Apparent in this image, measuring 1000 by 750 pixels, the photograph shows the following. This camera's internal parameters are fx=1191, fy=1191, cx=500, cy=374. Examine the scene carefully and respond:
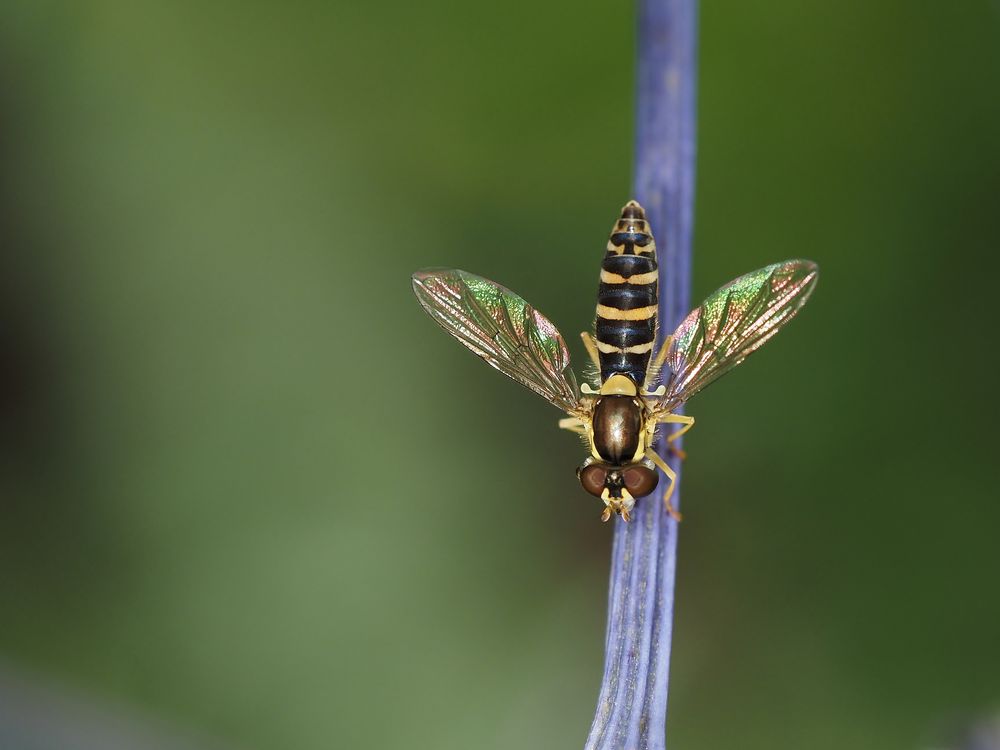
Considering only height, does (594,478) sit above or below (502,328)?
below

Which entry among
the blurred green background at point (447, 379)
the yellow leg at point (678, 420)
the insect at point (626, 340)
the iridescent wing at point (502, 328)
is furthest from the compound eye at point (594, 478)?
the blurred green background at point (447, 379)

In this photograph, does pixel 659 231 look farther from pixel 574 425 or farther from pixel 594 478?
pixel 574 425

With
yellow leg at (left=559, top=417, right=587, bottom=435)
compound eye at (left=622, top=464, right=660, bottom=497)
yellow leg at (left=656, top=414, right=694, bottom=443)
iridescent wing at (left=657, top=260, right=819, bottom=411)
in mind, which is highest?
iridescent wing at (left=657, top=260, right=819, bottom=411)

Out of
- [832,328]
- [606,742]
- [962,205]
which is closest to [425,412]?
[832,328]

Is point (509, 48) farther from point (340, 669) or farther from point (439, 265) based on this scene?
point (340, 669)

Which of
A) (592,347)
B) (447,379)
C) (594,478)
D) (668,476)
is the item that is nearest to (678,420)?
(668,476)

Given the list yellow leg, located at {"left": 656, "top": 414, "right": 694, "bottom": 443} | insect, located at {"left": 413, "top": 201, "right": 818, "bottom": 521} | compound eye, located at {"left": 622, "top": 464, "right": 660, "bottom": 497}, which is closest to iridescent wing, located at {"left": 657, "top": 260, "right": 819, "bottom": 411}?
insect, located at {"left": 413, "top": 201, "right": 818, "bottom": 521}

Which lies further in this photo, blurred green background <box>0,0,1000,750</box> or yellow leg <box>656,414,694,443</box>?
A: blurred green background <box>0,0,1000,750</box>

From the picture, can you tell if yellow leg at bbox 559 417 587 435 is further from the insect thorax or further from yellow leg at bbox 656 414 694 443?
yellow leg at bbox 656 414 694 443
